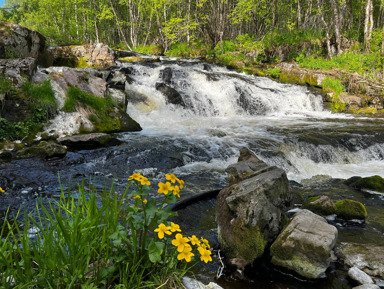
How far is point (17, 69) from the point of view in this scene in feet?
28.4

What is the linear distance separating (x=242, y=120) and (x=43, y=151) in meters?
8.03

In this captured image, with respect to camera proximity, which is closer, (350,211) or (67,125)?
(350,211)

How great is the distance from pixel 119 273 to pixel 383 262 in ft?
8.86

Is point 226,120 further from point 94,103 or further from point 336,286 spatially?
point 336,286

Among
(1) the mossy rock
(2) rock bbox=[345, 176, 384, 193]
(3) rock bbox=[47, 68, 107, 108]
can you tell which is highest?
(3) rock bbox=[47, 68, 107, 108]

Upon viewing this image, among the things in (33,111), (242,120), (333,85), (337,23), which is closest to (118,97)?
(33,111)

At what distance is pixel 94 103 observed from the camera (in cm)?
931

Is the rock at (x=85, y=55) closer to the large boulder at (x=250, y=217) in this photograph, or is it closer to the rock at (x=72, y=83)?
the rock at (x=72, y=83)

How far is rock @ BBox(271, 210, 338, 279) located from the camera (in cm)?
274

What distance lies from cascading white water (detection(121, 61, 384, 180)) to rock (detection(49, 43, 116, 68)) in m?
1.11

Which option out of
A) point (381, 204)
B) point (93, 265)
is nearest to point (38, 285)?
point (93, 265)

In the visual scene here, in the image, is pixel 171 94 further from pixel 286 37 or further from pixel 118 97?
pixel 286 37

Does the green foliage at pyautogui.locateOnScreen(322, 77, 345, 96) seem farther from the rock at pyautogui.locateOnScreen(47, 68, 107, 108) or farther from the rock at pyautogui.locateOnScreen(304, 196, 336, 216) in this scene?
the rock at pyautogui.locateOnScreen(304, 196, 336, 216)

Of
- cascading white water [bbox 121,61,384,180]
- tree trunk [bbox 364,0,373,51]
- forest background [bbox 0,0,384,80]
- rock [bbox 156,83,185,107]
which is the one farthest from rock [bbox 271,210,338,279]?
tree trunk [bbox 364,0,373,51]
